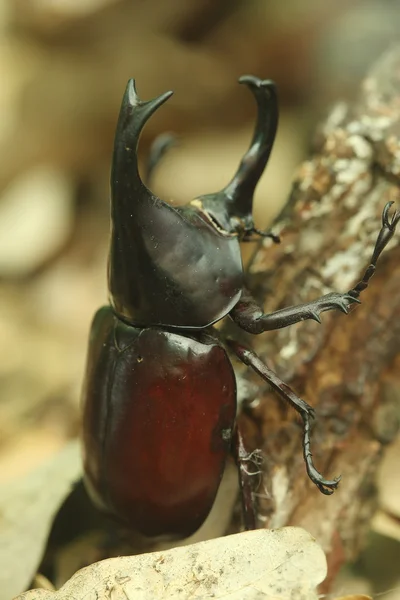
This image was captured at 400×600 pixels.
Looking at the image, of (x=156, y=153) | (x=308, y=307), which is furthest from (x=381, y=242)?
(x=156, y=153)

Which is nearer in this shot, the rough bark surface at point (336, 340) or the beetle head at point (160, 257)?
the beetle head at point (160, 257)

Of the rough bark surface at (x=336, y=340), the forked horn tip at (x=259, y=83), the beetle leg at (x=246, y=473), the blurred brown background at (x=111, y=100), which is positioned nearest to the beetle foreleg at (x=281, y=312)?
the rough bark surface at (x=336, y=340)

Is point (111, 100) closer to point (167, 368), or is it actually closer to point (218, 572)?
point (167, 368)

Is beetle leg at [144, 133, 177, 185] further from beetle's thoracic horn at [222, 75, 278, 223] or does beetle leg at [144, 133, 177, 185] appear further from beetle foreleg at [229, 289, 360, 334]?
beetle foreleg at [229, 289, 360, 334]

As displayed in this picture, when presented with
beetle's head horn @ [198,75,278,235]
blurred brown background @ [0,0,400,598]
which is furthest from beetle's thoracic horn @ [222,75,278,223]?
blurred brown background @ [0,0,400,598]

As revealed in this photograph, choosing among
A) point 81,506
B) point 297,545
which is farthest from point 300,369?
point 81,506

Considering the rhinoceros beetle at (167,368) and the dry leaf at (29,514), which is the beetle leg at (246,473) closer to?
the rhinoceros beetle at (167,368)
